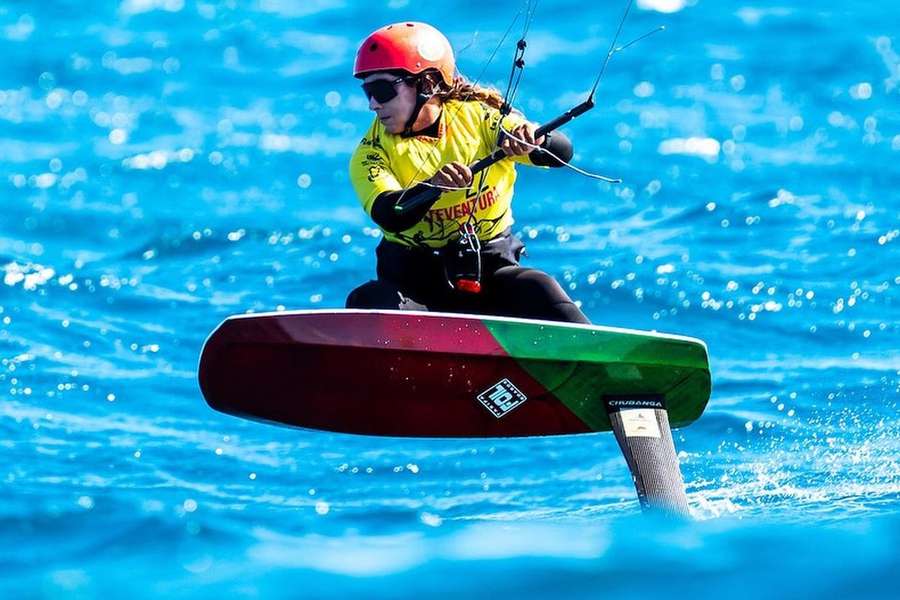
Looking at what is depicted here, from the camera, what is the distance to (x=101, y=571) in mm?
2918

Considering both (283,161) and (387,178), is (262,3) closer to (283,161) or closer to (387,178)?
Result: (283,161)

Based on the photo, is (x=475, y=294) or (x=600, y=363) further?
(x=475, y=294)

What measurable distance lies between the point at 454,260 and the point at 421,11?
876cm

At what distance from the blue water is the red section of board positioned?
0.49m

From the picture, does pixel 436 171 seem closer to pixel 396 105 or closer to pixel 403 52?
pixel 396 105

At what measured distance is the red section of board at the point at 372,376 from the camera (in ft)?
18.8

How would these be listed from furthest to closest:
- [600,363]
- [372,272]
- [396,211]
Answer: [372,272], [600,363], [396,211]

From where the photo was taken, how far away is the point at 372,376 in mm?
5824

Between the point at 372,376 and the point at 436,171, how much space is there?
0.81 meters

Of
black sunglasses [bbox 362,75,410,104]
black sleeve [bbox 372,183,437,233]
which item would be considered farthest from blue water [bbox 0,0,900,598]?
black sunglasses [bbox 362,75,410,104]

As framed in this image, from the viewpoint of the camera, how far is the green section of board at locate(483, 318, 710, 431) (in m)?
5.75

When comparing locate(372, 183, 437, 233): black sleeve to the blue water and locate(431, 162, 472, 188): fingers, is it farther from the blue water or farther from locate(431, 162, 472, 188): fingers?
the blue water

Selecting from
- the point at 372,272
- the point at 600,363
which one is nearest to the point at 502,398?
the point at 600,363

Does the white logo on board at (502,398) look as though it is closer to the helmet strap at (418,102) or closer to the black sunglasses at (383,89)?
the helmet strap at (418,102)
